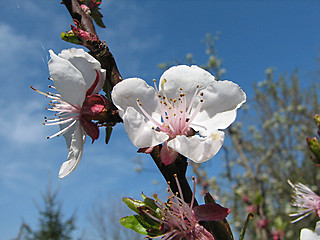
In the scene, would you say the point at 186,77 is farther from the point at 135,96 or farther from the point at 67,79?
the point at 67,79

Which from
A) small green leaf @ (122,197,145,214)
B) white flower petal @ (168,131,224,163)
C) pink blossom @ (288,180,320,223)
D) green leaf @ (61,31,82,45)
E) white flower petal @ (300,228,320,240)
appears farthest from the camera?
pink blossom @ (288,180,320,223)

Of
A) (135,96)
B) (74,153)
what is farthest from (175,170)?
(74,153)

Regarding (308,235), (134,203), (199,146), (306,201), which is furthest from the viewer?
(306,201)

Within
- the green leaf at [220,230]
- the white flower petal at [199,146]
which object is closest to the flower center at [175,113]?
the white flower petal at [199,146]

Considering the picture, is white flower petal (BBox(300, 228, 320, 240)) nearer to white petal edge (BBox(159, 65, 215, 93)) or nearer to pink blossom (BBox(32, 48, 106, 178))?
white petal edge (BBox(159, 65, 215, 93))

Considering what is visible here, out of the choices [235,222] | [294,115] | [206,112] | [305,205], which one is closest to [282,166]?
[294,115]

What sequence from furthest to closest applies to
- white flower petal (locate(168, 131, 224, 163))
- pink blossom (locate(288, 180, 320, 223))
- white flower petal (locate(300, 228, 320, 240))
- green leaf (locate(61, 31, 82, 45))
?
1. pink blossom (locate(288, 180, 320, 223))
2. white flower petal (locate(300, 228, 320, 240))
3. green leaf (locate(61, 31, 82, 45))
4. white flower petal (locate(168, 131, 224, 163))

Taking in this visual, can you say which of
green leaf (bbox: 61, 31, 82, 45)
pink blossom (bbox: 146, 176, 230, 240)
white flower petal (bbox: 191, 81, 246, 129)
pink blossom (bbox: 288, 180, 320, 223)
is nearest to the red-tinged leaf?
pink blossom (bbox: 146, 176, 230, 240)
